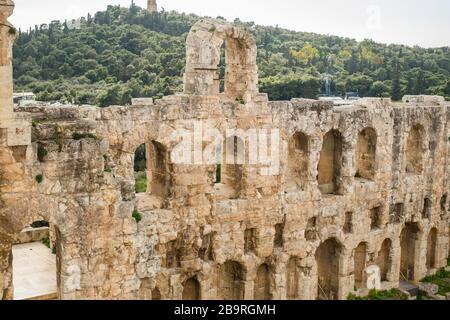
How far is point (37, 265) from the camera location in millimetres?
15758

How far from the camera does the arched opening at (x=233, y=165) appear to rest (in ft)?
55.5

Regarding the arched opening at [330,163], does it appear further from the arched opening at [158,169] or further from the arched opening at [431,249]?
the arched opening at [431,249]

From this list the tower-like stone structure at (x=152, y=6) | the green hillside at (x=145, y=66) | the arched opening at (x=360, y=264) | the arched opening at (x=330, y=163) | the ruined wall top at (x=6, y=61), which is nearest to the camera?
the ruined wall top at (x=6, y=61)

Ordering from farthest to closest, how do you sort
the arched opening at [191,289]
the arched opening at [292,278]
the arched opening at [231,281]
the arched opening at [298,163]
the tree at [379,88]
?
the tree at [379,88] → the arched opening at [292,278] → the arched opening at [298,163] → the arched opening at [231,281] → the arched opening at [191,289]

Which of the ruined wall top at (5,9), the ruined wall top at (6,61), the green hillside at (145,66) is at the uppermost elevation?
the green hillside at (145,66)

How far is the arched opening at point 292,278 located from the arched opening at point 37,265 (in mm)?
7640

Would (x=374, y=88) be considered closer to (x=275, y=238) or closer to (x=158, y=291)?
(x=275, y=238)

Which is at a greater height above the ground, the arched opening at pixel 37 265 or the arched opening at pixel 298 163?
the arched opening at pixel 298 163

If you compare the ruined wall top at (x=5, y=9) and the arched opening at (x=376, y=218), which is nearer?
the ruined wall top at (x=5, y=9)

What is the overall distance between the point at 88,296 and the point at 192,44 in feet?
24.6

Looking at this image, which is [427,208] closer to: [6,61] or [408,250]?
[408,250]

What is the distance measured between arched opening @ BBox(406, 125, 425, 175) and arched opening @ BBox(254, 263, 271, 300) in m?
8.44

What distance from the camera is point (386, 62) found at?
49875 mm

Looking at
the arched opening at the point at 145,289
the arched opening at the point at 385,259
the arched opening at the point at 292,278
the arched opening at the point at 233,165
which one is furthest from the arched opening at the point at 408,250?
the arched opening at the point at 145,289
